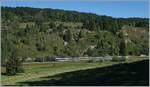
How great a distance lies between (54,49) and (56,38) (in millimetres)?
16860

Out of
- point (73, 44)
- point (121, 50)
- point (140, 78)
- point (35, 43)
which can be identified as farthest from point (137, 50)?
point (140, 78)

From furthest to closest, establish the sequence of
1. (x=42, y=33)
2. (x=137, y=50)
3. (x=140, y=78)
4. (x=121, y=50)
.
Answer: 1. (x=42, y=33)
2. (x=137, y=50)
3. (x=121, y=50)
4. (x=140, y=78)

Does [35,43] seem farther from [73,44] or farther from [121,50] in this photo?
[121,50]

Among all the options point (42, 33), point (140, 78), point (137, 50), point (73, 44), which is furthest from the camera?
point (42, 33)

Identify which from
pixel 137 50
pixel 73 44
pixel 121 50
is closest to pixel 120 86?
pixel 121 50

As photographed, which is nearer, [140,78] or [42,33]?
[140,78]

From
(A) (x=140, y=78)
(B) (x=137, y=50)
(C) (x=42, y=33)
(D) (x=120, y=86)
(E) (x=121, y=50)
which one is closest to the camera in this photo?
(D) (x=120, y=86)

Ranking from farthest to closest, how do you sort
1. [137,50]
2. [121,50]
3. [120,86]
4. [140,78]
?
[137,50]
[121,50]
[140,78]
[120,86]

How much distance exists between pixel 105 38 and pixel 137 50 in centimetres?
2810

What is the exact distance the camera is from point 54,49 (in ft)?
532

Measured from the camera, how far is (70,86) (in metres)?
29.5

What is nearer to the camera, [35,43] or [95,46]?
[35,43]

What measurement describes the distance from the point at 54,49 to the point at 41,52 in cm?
879

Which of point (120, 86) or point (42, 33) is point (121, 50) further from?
point (120, 86)
